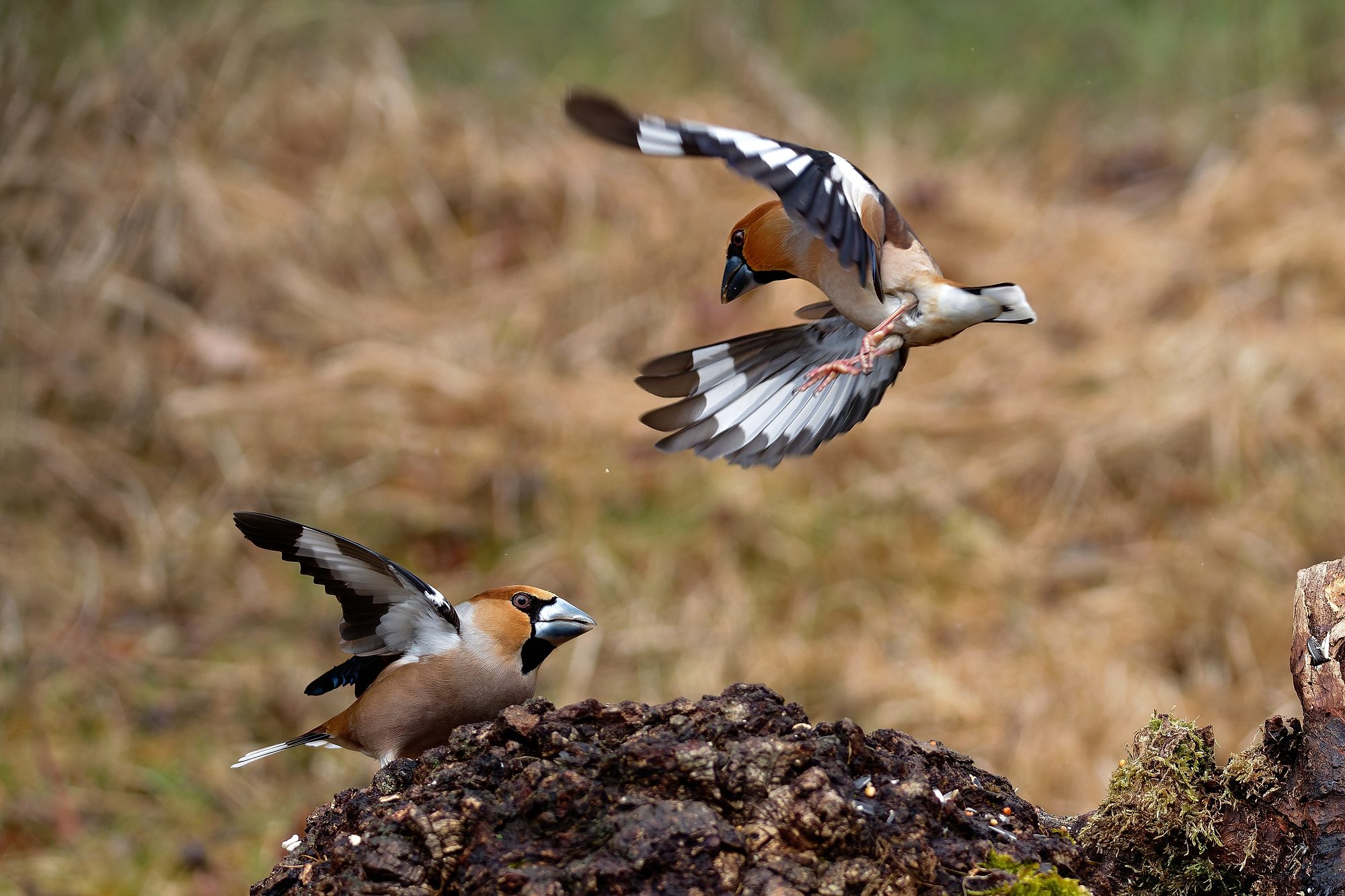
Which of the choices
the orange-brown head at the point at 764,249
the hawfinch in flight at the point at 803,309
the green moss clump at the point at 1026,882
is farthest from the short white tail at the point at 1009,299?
the green moss clump at the point at 1026,882

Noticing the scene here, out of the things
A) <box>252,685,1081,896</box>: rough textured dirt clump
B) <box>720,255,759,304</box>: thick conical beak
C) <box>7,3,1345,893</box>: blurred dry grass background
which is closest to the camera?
<box>252,685,1081,896</box>: rough textured dirt clump

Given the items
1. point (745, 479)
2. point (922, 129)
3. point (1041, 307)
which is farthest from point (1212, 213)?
point (745, 479)

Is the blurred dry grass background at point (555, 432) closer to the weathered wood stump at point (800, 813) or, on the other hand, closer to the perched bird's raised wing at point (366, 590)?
the perched bird's raised wing at point (366, 590)

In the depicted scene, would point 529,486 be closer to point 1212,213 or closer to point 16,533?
point 16,533

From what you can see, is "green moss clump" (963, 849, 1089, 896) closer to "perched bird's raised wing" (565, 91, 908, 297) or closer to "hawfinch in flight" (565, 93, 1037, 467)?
"hawfinch in flight" (565, 93, 1037, 467)

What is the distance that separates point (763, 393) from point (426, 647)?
964 millimetres

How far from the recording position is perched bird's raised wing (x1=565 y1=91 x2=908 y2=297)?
93.4 inches

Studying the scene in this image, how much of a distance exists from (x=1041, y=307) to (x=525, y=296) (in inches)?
116

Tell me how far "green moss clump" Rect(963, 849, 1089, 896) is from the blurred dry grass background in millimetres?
3179

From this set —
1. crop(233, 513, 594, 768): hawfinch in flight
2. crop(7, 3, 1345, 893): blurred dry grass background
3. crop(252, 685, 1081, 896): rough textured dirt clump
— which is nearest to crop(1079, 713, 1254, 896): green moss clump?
crop(252, 685, 1081, 896): rough textured dirt clump

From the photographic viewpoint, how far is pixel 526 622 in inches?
126

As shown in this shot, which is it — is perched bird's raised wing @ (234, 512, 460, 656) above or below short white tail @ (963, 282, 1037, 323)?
below

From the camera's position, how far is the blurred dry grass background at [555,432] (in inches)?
228

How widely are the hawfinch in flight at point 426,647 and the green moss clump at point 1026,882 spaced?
1110mm
